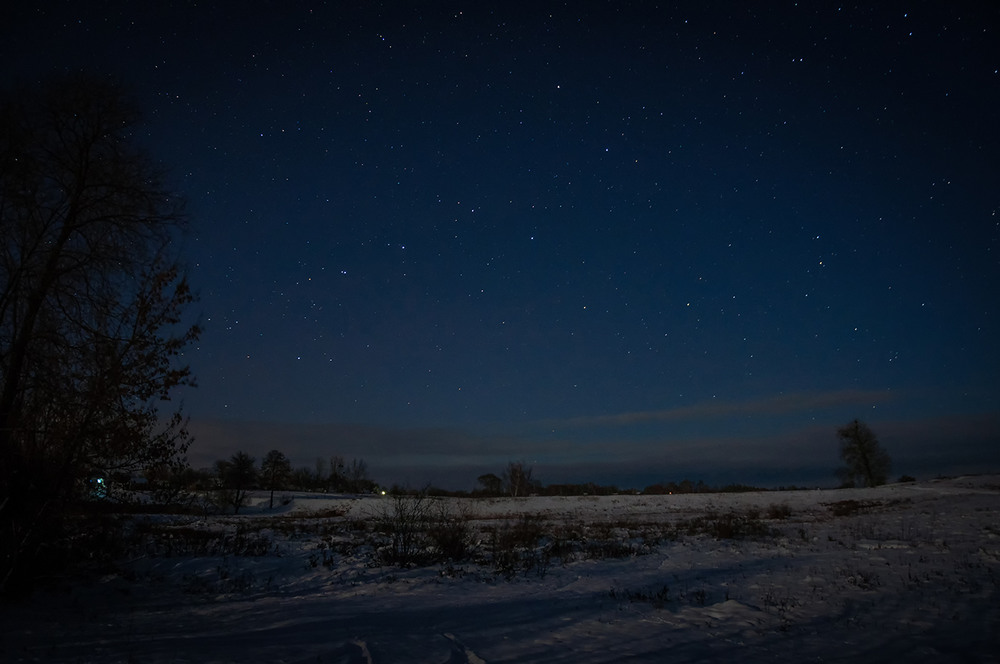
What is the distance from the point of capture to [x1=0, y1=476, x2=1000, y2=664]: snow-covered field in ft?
18.8

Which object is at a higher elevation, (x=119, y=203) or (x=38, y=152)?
(x=38, y=152)

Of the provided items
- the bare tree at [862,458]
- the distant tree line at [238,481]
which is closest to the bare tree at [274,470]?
the distant tree line at [238,481]

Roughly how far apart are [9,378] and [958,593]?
16.1 m

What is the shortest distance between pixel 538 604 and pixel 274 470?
57829 millimetres

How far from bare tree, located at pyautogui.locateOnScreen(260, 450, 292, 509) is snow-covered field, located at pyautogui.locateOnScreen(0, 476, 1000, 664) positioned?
46003mm

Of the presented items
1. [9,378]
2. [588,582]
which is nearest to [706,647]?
[588,582]

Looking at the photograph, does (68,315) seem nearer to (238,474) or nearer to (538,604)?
(538,604)

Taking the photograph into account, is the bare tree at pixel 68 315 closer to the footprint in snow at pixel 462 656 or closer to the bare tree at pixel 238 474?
the footprint in snow at pixel 462 656

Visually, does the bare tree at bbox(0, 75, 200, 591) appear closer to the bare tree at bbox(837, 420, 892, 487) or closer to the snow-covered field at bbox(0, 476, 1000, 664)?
the snow-covered field at bbox(0, 476, 1000, 664)

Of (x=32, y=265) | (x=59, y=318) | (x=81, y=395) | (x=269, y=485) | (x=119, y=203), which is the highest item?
(x=119, y=203)

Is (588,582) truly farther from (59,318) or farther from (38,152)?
(38,152)

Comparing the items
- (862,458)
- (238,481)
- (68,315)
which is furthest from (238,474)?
(862,458)

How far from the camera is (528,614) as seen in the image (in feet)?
25.3

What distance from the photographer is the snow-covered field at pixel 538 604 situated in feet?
18.8
